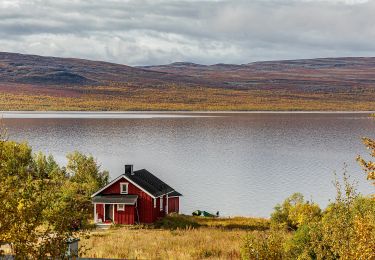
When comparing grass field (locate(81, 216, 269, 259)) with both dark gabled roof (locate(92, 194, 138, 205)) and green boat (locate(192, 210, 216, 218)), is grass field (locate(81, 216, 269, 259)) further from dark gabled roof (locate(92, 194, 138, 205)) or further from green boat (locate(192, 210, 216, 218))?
green boat (locate(192, 210, 216, 218))

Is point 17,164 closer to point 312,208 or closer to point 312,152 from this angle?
point 312,208

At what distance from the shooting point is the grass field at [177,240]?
3369cm

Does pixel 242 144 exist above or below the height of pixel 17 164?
above

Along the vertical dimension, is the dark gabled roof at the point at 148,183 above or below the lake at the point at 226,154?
below

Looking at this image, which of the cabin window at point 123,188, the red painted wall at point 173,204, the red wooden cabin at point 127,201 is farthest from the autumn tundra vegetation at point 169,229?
the cabin window at point 123,188

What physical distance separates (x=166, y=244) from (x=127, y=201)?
13564 mm

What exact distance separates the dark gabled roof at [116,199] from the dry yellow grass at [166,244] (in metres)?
3.46

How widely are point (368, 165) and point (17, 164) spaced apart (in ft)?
183

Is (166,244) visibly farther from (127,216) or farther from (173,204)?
(173,204)

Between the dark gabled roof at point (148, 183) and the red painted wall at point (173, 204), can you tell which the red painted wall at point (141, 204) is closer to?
the dark gabled roof at point (148, 183)

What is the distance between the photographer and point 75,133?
524 feet

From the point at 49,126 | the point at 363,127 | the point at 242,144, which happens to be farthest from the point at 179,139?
the point at 363,127

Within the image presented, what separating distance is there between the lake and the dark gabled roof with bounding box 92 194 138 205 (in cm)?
1431

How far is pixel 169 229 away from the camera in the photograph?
49.2 metres
